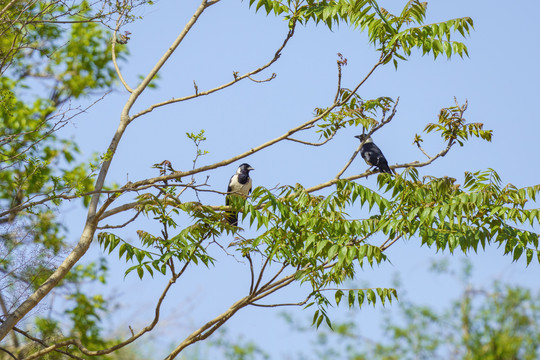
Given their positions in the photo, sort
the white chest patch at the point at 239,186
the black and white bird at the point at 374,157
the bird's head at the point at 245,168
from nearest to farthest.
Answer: the black and white bird at the point at 374,157
the white chest patch at the point at 239,186
the bird's head at the point at 245,168

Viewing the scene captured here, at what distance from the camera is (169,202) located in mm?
6906

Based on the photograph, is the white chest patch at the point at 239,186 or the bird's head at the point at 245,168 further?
the bird's head at the point at 245,168

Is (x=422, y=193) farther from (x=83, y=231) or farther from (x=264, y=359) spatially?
(x=264, y=359)

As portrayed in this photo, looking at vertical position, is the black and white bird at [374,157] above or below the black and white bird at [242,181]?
below

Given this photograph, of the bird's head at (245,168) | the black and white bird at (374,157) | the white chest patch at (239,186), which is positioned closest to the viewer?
the black and white bird at (374,157)

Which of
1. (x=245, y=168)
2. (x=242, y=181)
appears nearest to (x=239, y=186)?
(x=242, y=181)

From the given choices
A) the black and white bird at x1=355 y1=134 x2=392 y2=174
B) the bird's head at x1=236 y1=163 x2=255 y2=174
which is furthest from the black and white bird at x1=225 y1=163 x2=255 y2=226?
the black and white bird at x1=355 y1=134 x2=392 y2=174

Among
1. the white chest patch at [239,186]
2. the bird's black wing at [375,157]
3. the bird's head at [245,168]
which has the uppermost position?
the bird's head at [245,168]

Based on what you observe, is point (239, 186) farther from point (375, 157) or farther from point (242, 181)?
point (375, 157)

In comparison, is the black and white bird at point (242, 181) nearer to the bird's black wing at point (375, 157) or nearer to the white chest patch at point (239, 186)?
the white chest patch at point (239, 186)

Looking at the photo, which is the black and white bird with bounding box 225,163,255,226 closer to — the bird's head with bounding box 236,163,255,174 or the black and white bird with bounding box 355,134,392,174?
the bird's head with bounding box 236,163,255,174

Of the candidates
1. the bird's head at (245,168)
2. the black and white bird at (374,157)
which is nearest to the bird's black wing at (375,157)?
the black and white bird at (374,157)

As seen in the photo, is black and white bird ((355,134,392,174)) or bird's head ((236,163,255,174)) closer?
black and white bird ((355,134,392,174))

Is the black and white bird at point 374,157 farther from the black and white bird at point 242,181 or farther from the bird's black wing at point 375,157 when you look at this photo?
the black and white bird at point 242,181
